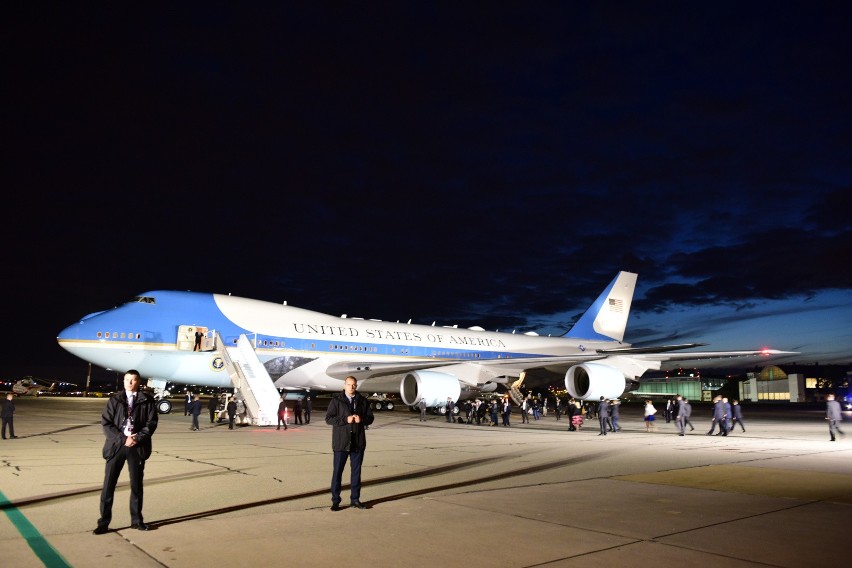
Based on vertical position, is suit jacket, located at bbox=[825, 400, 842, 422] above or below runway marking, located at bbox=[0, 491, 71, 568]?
above

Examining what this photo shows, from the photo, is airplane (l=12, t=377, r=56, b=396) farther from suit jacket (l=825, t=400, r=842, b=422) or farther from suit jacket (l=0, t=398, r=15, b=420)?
suit jacket (l=825, t=400, r=842, b=422)

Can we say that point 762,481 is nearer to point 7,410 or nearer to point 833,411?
point 833,411

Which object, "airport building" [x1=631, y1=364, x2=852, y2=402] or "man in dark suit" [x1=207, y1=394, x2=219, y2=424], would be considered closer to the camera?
"man in dark suit" [x1=207, y1=394, x2=219, y2=424]

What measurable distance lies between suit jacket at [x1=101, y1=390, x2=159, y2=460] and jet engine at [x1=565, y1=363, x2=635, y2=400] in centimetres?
1912

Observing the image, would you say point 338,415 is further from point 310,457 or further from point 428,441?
point 428,441

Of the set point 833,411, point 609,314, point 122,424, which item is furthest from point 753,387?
point 122,424

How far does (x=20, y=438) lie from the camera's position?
16.0m

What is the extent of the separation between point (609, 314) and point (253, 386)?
2442cm

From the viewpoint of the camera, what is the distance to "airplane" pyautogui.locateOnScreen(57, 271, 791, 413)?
22422mm

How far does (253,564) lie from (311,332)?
69.0 ft

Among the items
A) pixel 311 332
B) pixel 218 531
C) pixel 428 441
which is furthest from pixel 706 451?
pixel 311 332

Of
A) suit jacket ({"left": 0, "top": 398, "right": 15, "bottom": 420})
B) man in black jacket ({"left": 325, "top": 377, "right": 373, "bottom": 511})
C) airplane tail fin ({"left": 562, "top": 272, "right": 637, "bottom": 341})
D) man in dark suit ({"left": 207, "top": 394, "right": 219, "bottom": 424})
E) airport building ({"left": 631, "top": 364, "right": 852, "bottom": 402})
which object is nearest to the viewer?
man in black jacket ({"left": 325, "top": 377, "right": 373, "bottom": 511})

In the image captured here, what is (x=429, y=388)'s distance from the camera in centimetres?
2412

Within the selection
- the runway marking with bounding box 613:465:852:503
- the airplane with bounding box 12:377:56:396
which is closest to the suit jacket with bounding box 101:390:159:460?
the runway marking with bounding box 613:465:852:503
